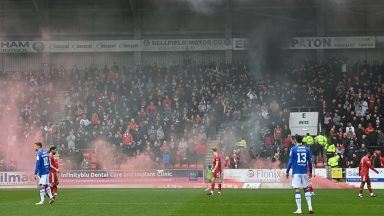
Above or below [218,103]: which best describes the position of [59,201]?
below

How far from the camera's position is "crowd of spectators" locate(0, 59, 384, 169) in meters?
39.9

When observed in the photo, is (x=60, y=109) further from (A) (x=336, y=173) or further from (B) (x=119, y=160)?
(A) (x=336, y=173)

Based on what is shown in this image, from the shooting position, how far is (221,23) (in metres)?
50.5

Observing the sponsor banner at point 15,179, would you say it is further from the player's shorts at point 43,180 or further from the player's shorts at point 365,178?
the player's shorts at point 365,178

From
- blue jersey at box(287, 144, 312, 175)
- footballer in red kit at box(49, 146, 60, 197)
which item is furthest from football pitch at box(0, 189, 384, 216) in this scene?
blue jersey at box(287, 144, 312, 175)

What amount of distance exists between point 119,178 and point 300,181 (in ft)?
64.2

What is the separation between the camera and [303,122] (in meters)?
42.5

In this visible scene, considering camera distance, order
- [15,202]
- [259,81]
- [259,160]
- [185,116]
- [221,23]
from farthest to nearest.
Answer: [221,23] → [259,81] → [185,116] → [259,160] → [15,202]

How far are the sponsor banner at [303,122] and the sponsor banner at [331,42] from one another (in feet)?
27.3

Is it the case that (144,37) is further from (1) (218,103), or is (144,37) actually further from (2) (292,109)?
(2) (292,109)

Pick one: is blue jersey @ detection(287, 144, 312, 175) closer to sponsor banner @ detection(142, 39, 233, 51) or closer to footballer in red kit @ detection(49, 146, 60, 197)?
footballer in red kit @ detection(49, 146, 60, 197)

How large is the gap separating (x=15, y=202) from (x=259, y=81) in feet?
81.1

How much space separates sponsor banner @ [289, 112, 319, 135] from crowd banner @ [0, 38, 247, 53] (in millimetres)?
9313

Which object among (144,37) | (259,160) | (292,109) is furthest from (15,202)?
(144,37)
